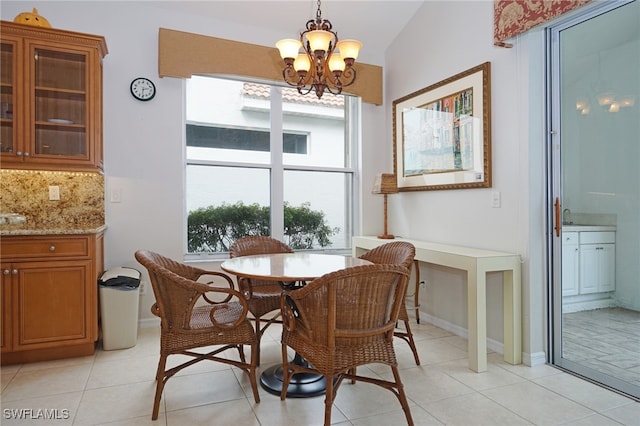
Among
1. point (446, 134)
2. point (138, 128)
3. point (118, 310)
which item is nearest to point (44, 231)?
point (118, 310)

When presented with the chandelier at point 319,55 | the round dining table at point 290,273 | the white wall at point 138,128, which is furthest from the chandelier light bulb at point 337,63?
the white wall at point 138,128

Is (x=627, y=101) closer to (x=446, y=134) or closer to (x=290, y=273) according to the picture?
(x=446, y=134)

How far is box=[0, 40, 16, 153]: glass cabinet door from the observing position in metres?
2.89

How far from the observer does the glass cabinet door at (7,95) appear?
2.89 metres

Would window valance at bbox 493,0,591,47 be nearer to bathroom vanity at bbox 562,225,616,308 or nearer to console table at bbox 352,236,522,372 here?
bathroom vanity at bbox 562,225,616,308

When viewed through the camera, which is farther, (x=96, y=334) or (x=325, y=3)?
(x=325, y=3)

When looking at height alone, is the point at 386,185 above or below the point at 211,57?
below

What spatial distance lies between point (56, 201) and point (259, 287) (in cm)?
186

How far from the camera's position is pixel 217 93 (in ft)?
13.0

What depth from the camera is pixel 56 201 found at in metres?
3.32

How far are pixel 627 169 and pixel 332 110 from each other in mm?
2829

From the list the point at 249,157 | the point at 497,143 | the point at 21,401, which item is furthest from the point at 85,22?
the point at 497,143

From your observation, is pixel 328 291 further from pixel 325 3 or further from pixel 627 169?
pixel 325 3

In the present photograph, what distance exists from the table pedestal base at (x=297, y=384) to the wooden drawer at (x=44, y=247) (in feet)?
5.26
